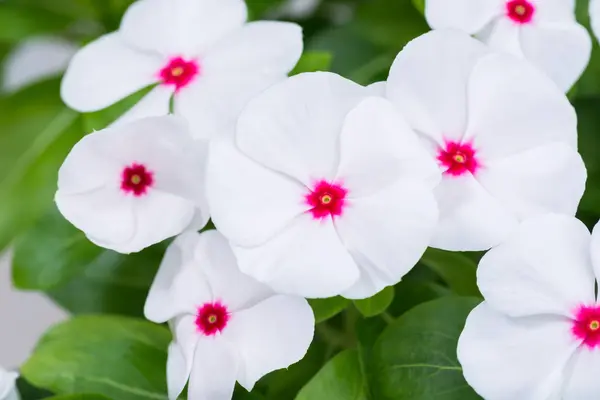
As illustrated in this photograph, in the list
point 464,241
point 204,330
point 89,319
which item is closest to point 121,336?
point 89,319

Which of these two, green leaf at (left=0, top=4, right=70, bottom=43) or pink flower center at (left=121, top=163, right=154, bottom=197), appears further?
green leaf at (left=0, top=4, right=70, bottom=43)

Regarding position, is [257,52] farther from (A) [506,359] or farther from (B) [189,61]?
(A) [506,359]

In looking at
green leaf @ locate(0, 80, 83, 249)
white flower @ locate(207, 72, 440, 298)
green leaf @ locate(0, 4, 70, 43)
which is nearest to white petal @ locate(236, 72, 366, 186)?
white flower @ locate(207, 72, 440, 298)

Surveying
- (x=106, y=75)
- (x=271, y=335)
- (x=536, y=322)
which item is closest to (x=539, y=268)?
(x=536, y=322)

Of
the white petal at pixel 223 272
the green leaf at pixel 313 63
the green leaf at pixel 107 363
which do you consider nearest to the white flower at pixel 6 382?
the green leaf at pixel 107 363

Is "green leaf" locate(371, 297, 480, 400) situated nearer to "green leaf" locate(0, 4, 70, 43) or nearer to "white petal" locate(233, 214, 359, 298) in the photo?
"white petal" locate(233, 214, 359, 298)

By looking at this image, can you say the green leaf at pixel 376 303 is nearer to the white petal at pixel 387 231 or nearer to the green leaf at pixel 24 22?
the white petal at pixel 387 231

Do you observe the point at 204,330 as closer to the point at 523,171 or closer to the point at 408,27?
the point at 523,171
